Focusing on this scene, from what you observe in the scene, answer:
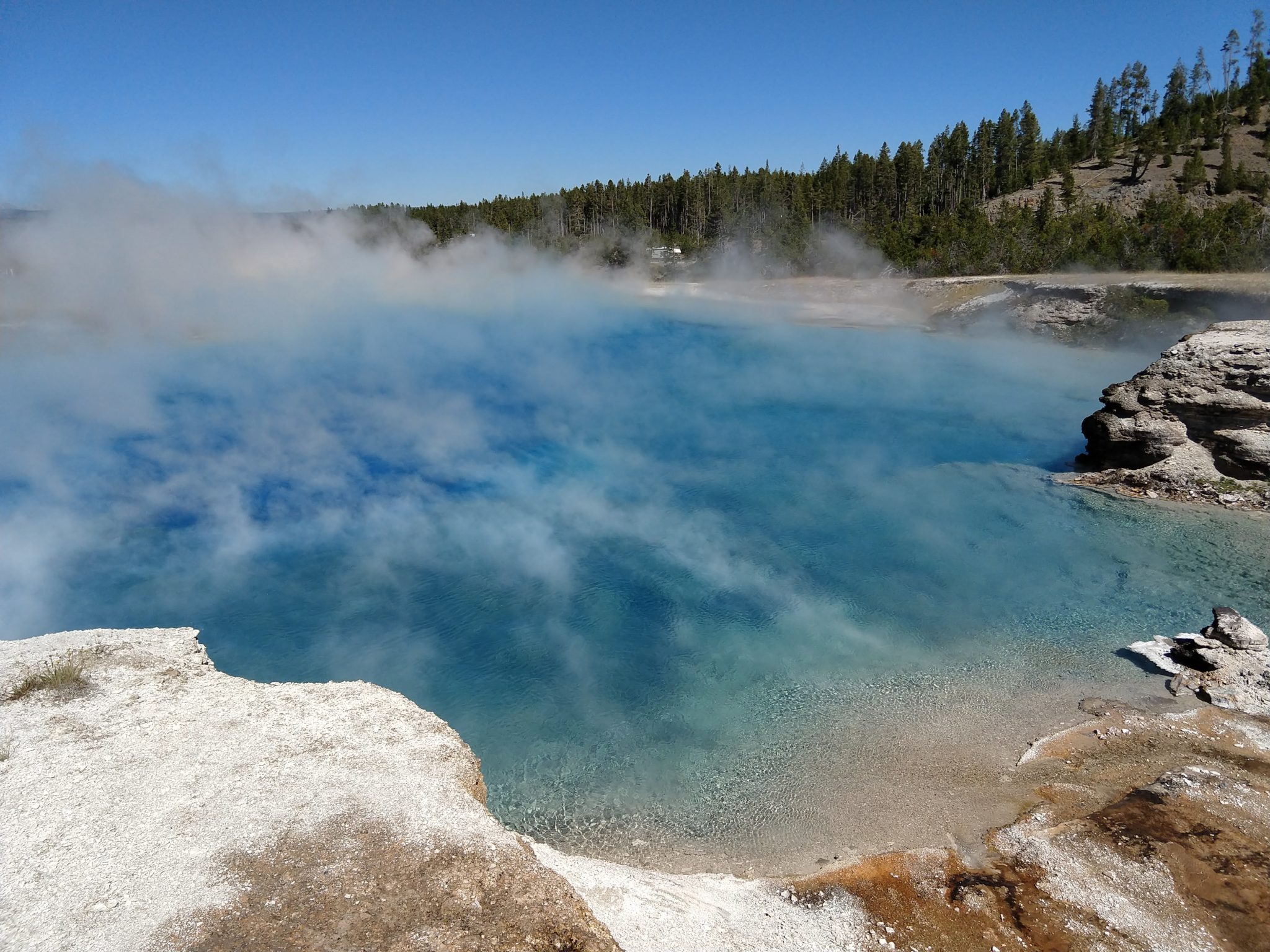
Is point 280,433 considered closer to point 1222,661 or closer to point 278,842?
point 278,842

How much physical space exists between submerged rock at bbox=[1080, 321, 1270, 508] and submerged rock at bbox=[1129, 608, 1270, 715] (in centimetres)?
646

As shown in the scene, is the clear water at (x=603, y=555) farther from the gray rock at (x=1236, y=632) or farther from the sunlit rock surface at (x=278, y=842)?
the sunlit rock surface at (x=278, y=842)

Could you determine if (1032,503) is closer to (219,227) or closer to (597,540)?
(597,540)

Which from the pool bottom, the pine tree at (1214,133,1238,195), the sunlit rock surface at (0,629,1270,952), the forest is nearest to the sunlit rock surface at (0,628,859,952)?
the sunlit rock surface at (0,629,1270,952)

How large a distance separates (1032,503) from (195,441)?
710 inches

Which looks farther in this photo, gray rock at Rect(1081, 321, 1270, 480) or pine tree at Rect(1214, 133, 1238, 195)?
pine tree at Rect(1214, 133, 1238, 195)

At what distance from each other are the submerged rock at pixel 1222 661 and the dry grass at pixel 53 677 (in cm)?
1138

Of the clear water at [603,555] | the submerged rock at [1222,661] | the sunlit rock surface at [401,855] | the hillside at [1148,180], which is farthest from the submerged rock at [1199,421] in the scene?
the hillside at [1148,180]

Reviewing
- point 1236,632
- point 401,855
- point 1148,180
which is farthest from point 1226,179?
point 401,855

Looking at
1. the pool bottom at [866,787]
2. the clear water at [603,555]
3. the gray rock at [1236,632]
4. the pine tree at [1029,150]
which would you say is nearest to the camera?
the pool bottom at [866,787]

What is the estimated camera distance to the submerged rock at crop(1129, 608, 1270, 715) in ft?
28.6

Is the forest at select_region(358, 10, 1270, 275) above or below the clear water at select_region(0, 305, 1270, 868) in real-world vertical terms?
above

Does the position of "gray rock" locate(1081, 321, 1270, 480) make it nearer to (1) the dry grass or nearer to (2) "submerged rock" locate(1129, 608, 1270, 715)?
(2) "submerged rock" locate(1129, 608, 1270, 715)

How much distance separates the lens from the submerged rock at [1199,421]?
15156 mm
